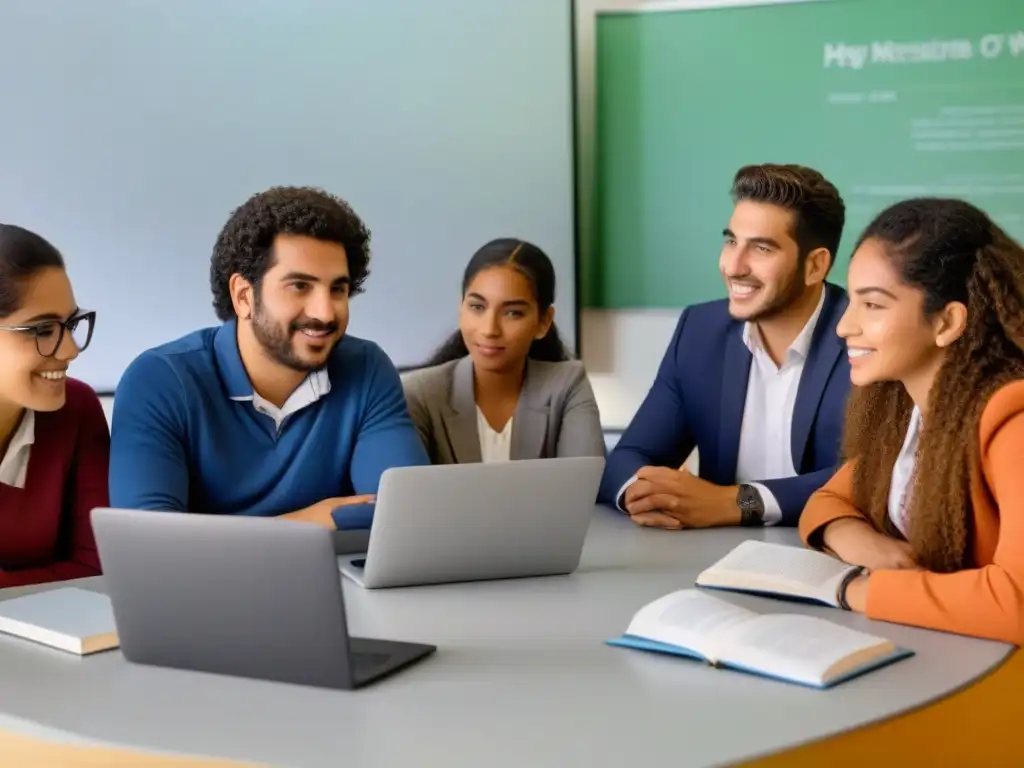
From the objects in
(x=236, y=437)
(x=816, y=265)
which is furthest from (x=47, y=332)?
(x=816, y=265)

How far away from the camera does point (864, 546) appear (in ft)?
6.37

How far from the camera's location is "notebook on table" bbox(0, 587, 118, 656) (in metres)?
1.58

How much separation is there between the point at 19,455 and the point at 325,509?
552mm

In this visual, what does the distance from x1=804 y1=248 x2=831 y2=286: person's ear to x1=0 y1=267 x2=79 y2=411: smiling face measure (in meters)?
1.62

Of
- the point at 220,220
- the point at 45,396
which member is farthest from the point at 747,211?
the point at 220,220

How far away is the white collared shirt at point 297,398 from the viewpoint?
7.80 ft

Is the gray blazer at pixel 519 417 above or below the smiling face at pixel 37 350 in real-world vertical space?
below

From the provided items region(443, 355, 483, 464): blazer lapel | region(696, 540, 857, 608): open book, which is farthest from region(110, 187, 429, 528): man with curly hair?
region(696, 540, 857, 608): open book

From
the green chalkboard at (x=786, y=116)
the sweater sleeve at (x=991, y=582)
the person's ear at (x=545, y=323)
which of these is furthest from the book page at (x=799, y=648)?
the green chalkboard at (x=786, y=116)

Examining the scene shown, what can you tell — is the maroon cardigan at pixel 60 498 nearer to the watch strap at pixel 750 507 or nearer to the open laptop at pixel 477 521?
the open laptop at pixel 477 521

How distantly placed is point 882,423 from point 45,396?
57.2 inches

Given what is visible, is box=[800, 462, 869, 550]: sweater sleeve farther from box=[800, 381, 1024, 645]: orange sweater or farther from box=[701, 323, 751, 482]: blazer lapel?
box=[701, 323, 751, 482]: blazer lapel

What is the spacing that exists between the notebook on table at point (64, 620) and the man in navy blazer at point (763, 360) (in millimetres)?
1234

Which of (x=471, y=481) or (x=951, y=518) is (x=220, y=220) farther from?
A: (x=951, y=518)
